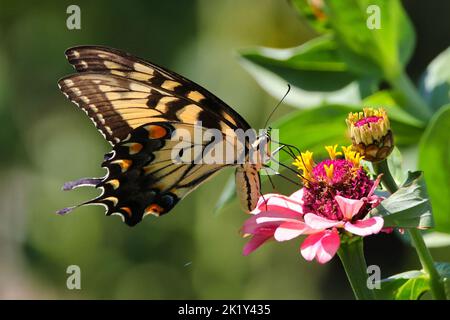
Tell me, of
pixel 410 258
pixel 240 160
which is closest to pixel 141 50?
pixel 410 258

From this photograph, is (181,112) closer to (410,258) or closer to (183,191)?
(183,191)

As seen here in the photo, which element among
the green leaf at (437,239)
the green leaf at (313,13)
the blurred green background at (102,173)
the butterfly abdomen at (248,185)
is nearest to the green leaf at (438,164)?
the green leaf at (437,239)

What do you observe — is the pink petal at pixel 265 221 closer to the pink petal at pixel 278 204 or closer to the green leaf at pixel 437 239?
the pink petal at pixel 278 204

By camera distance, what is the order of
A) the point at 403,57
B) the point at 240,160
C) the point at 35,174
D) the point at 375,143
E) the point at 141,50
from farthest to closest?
1. the point at 141,50
2. the point at 35,174
3. the point at 403,57
4. the point at 240,160
5. the point at 375,143

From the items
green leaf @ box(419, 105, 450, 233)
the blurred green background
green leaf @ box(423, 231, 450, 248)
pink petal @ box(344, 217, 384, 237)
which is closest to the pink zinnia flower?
pink petal @ box(344, 217, 384, 237)

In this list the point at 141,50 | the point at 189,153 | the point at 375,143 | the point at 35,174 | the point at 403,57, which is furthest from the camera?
the point at 141,50

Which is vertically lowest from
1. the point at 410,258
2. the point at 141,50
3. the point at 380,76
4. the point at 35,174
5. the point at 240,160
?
the point at 240,160

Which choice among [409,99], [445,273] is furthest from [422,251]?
[409,99]

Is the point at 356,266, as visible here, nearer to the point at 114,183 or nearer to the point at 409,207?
the point at 409,207
